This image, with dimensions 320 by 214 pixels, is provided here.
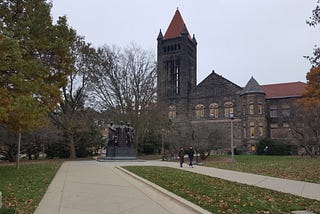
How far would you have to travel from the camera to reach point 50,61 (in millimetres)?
19484

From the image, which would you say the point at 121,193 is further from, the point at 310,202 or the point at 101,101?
the point at 101,101

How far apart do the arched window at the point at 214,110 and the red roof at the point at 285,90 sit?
37.2 feet

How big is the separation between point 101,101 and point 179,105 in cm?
3679

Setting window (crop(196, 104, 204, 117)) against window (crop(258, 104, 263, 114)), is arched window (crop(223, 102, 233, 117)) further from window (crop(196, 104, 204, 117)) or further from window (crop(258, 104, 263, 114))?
window (crop(258, 104, 263, 114))

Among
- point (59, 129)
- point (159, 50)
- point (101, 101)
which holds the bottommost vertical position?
point (59, 129)

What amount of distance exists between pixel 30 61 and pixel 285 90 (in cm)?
6953

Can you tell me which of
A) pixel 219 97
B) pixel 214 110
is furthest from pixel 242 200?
pixel 219 97

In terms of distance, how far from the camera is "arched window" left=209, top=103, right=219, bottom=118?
76.5m

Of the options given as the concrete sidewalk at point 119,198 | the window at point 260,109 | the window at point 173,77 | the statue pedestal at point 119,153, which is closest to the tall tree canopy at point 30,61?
the concrete sidewalk at point 119,198

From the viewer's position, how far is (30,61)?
1692cm

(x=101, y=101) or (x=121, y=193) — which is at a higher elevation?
(x=101, y=101)

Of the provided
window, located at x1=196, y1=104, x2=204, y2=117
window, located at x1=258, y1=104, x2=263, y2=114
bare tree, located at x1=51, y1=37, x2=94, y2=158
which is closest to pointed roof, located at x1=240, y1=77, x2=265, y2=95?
window, located at x1=258, y1=104, x2=263, y2=114

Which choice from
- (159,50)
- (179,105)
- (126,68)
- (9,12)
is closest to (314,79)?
(9,12)

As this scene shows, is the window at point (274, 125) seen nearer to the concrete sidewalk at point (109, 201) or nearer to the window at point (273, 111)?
the window at point (273, 111)
